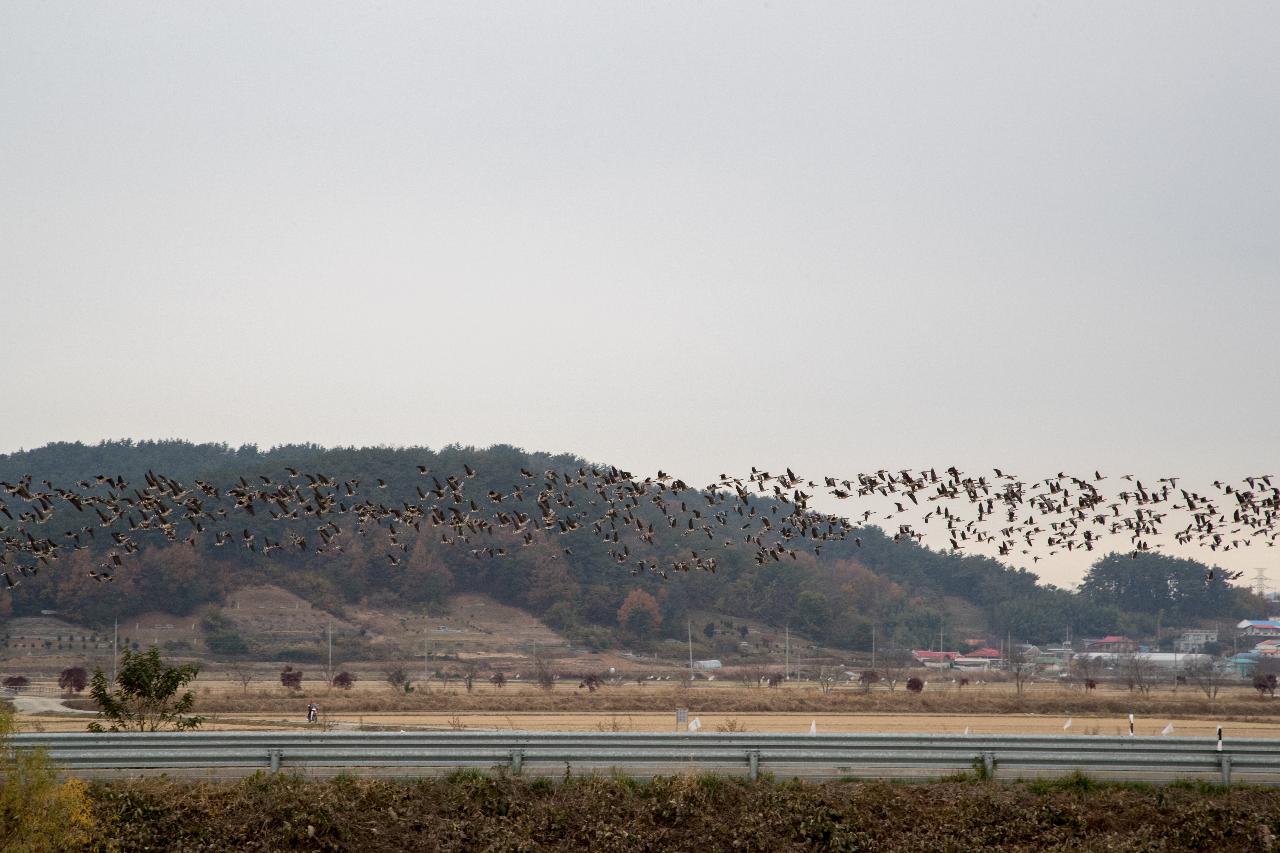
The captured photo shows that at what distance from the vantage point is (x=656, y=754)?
22203 millimetres

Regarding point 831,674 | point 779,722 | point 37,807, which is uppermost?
point 37,807

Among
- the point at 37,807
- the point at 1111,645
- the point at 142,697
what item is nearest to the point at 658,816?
the point at 37,807

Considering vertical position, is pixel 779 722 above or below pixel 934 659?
above

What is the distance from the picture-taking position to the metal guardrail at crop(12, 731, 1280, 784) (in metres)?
21.5

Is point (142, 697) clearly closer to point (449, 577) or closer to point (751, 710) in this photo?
point (751, 710)

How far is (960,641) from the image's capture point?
190 meters

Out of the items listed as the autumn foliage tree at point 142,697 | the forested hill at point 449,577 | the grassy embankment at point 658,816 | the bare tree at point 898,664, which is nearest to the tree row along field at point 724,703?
the autumn foliage tree at point 142,697

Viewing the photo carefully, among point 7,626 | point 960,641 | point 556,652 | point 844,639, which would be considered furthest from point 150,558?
point 960,641

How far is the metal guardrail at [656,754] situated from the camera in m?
21.5

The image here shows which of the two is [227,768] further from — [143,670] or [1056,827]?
[1056,827]

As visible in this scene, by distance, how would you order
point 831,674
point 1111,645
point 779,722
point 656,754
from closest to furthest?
point 656,754 < point 779,722 < point 831,674 < point 1111,645

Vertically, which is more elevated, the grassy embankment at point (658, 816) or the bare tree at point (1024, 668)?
the grassy embankment at point (658, 816)

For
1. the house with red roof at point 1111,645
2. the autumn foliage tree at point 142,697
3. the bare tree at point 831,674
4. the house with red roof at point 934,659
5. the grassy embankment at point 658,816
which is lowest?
the house with red roof at point 1111,645

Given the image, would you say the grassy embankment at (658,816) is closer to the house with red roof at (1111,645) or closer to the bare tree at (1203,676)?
the bare tree at (1203,676)
